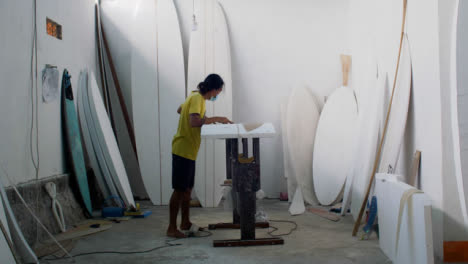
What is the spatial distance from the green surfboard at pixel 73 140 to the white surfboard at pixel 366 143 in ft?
7.97

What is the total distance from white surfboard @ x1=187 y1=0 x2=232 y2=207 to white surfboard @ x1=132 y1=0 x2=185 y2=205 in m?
0.18

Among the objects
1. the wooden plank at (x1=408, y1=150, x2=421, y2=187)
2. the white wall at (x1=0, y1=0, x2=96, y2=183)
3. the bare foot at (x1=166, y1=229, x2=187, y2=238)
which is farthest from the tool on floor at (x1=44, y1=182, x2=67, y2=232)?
the wooden plank at (x1=408, y1=150, x2=421, y2=187)

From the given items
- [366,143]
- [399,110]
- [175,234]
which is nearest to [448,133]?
[399,110]

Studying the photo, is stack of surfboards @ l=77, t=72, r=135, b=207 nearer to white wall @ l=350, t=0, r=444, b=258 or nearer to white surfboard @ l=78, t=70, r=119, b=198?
white surfboard @ l=78, t=70, r=119, b=198

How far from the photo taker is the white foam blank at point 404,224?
192cm

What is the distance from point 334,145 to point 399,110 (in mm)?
1524

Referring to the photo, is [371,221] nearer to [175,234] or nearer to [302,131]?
[175,234]

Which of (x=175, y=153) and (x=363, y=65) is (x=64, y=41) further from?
(x=363, y=65)

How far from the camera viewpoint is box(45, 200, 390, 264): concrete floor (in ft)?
8.61

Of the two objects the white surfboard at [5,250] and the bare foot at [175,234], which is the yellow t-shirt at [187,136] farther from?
the white surfboard at [5,250]

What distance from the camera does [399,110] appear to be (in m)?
3.04

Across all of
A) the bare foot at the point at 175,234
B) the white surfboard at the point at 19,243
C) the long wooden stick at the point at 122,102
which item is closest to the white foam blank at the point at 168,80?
the long wooden stick at the point at 122,102

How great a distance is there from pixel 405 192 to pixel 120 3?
4.05 metres

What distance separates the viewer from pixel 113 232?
3.42 metres
